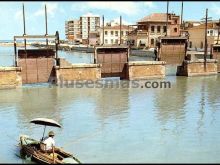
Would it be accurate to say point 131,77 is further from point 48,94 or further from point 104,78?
point 48,94

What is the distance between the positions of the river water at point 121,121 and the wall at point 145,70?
496 cm

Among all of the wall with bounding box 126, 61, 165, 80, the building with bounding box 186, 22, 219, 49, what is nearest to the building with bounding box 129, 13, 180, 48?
the building with bounding box 186, 22, 219, 49

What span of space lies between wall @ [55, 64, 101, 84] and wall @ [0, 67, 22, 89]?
3.69m

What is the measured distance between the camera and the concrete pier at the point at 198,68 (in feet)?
134

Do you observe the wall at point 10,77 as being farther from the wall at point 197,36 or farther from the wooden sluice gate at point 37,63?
the wall at point 197,36

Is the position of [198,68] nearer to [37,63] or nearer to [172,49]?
[172,49]

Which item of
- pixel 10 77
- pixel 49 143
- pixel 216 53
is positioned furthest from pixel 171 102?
pixel 216 53

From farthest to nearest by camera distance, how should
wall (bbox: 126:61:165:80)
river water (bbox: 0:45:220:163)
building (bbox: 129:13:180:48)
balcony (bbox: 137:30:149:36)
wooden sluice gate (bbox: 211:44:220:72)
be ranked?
balcony (bbox: 137:30:149:36) < building (bbox: 129:13:180:48) < wooden sluice gate (bbox: 211:44:220:72) < wall (bbox: 126:61:165:80) < river water (bbox: 0:45:220:163)

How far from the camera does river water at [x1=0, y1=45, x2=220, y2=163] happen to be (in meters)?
14.8

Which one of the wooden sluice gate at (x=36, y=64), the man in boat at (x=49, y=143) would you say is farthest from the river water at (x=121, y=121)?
the man in boat at (x=49, y=143)

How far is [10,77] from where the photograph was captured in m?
32.1

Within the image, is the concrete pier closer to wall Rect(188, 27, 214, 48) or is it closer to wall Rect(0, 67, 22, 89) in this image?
wall Rect(0, 67, 22, 89)

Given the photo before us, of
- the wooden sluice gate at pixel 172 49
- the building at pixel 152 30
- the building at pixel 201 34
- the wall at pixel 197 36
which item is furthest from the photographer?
the building at pixel 152 30

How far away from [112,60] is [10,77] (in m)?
10.9
